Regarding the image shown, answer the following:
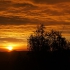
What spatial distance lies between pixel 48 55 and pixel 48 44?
1586 mm

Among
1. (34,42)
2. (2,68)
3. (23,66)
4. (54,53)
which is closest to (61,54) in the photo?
(54,53)

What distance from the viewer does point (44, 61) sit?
48188mm

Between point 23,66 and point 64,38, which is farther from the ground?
point 64,38

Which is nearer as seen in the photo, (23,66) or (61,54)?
(61,54)

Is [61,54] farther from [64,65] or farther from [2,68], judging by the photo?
[2,68]

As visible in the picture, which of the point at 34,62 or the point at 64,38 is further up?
the point at 64,38

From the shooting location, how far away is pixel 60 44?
158 feet

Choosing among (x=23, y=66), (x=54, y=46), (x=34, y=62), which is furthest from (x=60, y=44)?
(x=23, y=66)

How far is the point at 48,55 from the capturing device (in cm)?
4778

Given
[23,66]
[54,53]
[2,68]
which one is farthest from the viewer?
[2,68]

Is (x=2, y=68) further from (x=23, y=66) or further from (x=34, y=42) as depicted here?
(x=34, y=42)

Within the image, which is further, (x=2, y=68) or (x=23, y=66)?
(x=2, y=68)

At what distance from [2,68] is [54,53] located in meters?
15.4

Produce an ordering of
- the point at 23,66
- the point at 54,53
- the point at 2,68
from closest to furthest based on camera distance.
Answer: the point at 54,53 → the point at 23,66 → the point at 2,68
